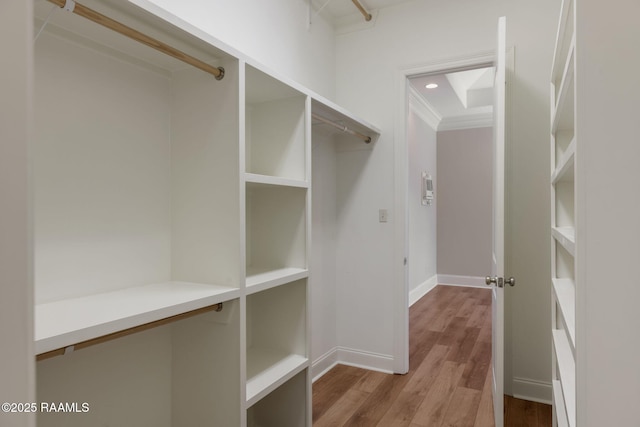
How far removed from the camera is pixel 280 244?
1951 mm

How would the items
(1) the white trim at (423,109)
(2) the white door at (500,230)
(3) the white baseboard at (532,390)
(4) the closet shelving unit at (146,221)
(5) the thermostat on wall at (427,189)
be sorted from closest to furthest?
(4) the closet shelving unit at (146,221) → (2) the white door at (500,230) → (3) the white baseboard at (532,390) → (1) the white trim at (423,109) → (5) the thermostat on wall at (427,189)

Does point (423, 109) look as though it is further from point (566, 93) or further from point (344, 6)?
point (566, 93)

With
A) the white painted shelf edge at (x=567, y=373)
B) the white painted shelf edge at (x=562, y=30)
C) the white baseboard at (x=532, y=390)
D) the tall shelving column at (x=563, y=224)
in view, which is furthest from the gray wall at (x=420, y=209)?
the white painted shelf edge at (x=567, y=373)

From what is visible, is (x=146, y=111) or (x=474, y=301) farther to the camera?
(x=474, y=301)

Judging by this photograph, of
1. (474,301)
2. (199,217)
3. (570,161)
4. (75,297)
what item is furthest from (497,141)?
(474,301)

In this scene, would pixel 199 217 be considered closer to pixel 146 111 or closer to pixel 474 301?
pixel 146 111

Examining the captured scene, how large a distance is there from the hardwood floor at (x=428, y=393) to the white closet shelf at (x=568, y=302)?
916mm

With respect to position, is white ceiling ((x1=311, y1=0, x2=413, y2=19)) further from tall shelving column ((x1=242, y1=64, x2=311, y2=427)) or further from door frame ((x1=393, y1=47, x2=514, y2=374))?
tall shelving column ((x1=242, y1=64, x2=311, y2=427))

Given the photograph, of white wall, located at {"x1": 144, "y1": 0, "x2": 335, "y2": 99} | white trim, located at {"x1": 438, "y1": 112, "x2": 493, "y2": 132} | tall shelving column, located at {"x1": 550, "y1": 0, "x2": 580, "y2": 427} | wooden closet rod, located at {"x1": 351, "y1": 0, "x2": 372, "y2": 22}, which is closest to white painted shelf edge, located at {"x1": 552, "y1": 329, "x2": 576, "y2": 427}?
tall shelving column, located at {"x1": 550, "y1": 0, "x2": 580, "y2": 427}

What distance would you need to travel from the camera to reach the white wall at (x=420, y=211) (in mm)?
4925

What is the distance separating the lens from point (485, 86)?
16.9 ft

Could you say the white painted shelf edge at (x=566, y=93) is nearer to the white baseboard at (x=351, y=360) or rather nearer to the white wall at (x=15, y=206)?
the white wall at (x=15, y=206)

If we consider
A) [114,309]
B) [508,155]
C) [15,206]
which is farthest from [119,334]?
[508,155]

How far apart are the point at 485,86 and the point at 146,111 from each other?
482 cm
